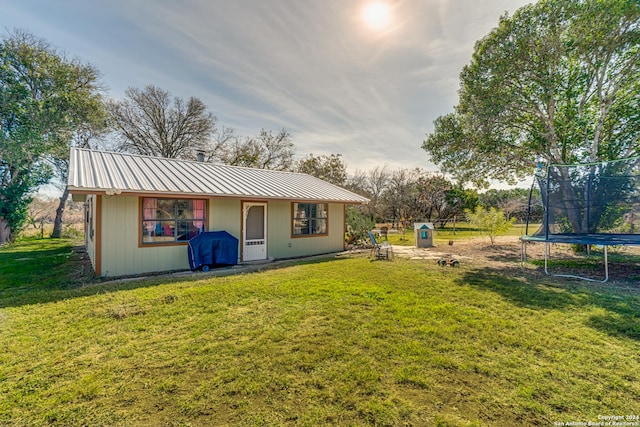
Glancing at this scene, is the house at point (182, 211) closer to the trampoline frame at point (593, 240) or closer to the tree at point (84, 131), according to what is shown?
the trampoline frame at point (593, 240)

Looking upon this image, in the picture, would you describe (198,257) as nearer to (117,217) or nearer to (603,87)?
(117,217)

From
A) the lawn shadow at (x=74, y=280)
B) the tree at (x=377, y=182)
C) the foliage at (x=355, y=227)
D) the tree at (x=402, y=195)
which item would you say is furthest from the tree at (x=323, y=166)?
the lawn shadow at (x=74, y=280)

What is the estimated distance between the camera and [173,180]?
748 cm

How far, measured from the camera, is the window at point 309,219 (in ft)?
31.9

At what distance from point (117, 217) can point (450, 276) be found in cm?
820

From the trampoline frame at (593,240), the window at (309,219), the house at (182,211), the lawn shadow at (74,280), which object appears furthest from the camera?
the window at (309,219)

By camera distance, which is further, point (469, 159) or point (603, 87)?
point (469, 159)

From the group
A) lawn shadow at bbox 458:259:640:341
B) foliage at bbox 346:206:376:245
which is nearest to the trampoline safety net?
lawn shadow at bbox 458:259:640:341

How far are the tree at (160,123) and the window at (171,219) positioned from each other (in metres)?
13.1

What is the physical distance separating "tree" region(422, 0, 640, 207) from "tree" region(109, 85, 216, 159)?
17100mm

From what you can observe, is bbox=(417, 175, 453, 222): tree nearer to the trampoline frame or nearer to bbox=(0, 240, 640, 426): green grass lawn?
the trampoline frame

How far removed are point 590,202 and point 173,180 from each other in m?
11.9

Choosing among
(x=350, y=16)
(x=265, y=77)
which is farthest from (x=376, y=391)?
(x=265, y=77)

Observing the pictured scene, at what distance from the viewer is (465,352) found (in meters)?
2.95
